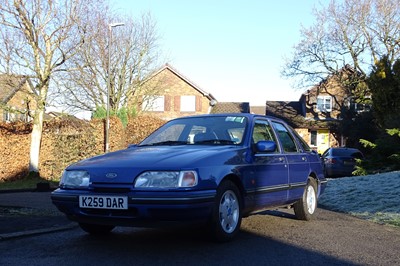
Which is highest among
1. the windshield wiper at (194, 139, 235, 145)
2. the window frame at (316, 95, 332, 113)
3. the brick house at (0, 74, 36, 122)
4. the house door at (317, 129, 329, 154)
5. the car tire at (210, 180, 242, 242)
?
the window frame at (316, 95, 332, 113)

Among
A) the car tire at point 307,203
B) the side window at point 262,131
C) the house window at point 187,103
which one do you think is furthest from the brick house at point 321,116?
the side window at point 262,131

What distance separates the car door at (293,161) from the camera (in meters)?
6.97

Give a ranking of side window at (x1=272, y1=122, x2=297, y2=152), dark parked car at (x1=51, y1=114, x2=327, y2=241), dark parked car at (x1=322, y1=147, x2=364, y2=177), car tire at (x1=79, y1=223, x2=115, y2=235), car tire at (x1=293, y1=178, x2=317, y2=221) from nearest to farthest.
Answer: dark parked car at (x1=51, y1=114, x2=327, y2=241) < car tire at (x1=79, y1=223, x2=115, y2=235) < side window at (x1=272, y1=122, x2=297, y2=152) < car tire at (x1=293, y1=178, x2=317, y2=221) < dark parked car at (x1=322, y1=147, x2=364, y2=177)

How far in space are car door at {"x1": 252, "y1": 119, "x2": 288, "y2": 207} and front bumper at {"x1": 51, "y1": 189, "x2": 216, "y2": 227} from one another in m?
1.15

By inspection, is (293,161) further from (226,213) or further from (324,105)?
(324,105)

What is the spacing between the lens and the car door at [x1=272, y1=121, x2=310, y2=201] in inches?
275

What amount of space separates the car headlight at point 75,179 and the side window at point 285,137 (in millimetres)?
3159

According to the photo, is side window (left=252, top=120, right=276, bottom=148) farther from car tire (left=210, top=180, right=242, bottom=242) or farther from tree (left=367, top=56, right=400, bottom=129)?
tree (left=367, top=56, right=400, bottom=129)

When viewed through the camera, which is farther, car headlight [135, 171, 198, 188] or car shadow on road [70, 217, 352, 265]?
car headlight [135, 171, 198, 188]

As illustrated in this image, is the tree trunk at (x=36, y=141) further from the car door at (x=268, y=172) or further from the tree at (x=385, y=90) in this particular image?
the tree at (x=385, y=90)

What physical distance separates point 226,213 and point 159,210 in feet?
3.21

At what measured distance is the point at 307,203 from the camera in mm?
7570

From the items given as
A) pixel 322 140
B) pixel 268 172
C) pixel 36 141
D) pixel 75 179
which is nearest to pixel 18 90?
pixel 36 141

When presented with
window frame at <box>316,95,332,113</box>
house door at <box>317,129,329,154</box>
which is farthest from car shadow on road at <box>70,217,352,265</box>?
window frame at <box>316,95,332,113</box>
